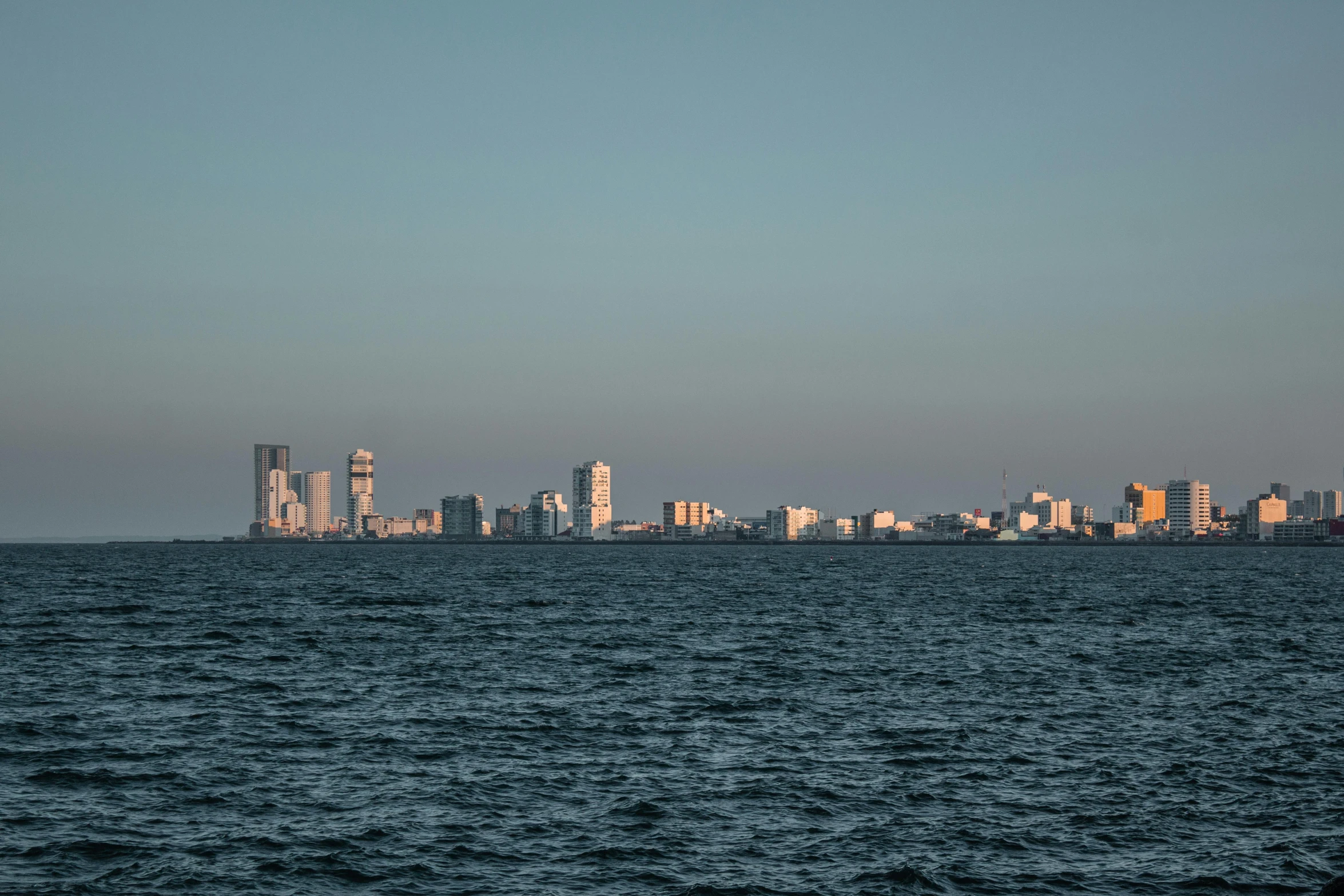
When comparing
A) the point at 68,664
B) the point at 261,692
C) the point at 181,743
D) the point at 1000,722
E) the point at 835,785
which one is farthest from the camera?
the point at 68,664

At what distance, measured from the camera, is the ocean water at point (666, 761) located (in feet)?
76.2

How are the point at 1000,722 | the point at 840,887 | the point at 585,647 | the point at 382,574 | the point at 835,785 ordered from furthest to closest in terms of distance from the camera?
1. the point at 382,574
2. the point at 585,647
3. the point at 1000,722
4. the point at 835,785
5. the point at 840,887

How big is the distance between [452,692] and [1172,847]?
2828cm

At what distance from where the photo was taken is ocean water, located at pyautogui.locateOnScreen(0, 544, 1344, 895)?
23.2 m

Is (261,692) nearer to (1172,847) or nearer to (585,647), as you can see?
(585,647)

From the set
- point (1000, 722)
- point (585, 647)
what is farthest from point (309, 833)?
point (585, 647)

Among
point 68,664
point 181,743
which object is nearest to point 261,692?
point 181,743

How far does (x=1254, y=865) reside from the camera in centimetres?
2336

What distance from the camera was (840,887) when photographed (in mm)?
22016

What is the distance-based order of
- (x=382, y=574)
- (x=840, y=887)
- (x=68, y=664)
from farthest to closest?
(x=382, y=574), (x=68, y=664), (x=840, y=887)

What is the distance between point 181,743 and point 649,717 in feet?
49.1

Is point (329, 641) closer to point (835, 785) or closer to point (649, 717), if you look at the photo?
point (649, 717)

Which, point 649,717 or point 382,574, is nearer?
point 649,717

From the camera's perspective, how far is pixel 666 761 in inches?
1288
